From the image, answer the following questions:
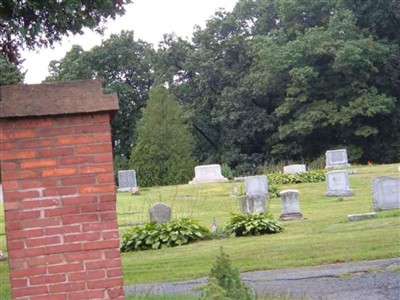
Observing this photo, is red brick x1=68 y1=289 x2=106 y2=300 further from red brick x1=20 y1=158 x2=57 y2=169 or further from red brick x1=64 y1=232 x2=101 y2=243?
red brick x1=20 y1=158 x2=57 y2=169

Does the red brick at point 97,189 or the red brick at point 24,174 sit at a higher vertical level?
the red brick at point 24,174

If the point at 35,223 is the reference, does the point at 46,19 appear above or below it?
above

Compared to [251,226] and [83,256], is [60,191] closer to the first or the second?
[83,256]

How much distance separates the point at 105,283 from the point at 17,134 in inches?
47.6

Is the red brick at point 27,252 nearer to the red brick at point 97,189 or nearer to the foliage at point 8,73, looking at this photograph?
the red brick at point 97,189

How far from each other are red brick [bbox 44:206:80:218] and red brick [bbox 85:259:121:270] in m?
0.37

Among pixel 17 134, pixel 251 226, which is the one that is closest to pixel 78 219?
pixel 17 134

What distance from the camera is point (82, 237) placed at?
5434 millimetres

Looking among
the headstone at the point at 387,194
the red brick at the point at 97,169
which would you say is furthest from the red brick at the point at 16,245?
the headstone at the point at 387,194

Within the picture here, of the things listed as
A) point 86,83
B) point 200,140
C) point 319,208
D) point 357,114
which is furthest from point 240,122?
point 86,83

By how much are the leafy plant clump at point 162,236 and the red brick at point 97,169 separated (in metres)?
10.3

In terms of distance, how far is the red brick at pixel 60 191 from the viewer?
5.42m

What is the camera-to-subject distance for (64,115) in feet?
17.9

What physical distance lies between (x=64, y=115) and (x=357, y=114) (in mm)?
46436
